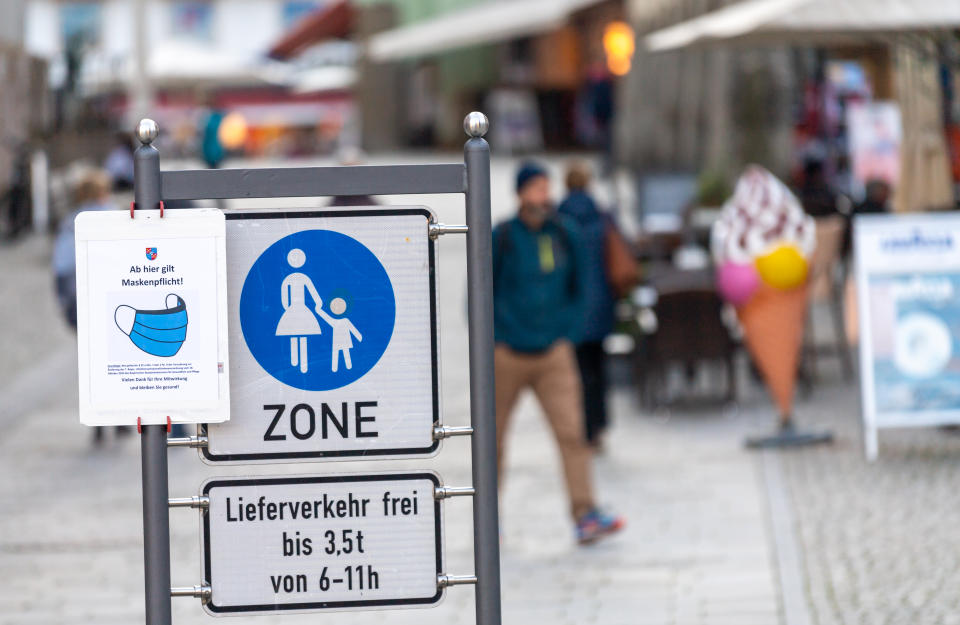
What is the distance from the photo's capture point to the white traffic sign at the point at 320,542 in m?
4.01

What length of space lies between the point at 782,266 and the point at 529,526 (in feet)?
9.01

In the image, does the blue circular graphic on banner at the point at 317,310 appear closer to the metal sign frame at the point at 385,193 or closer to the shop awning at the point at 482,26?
the metal sign frame at the point at 385,193

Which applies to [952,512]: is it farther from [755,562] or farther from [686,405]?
[686,405]

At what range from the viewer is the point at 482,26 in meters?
33.1

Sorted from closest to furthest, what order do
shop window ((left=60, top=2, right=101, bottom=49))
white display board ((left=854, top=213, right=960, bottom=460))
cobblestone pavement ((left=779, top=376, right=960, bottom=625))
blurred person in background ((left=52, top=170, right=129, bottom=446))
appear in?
cobblestone pavement ((left=779, top=376, right=960, bottom=625)) → white display board ((left=854, top=213, right=960, bottom=460)) → blurred person in background ((left=52, top=170, right=129, bottom=446)) → shop window ((left=60, top=2, right=101, bottom=49))

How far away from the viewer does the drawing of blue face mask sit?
3922 millimetres

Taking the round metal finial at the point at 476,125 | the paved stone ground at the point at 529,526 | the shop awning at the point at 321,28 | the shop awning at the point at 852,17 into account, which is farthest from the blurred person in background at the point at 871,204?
the shop awning at the point at 321,28

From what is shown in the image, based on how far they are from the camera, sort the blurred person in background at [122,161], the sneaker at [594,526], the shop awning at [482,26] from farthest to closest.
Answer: the shop awning at [482,26], the blurred person in background at [122,161], the sneaker at [594,526]

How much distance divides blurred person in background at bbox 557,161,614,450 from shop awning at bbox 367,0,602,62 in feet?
65.3

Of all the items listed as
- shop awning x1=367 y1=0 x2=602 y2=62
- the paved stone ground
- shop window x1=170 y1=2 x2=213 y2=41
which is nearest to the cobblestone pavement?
the paved stone ground

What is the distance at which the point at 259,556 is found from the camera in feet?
13.2

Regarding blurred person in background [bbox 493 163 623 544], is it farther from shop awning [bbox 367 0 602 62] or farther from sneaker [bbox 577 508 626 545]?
shop awning [bbox 367 0 602 62]

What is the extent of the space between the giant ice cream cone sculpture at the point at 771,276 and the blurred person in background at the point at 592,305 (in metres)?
0.82

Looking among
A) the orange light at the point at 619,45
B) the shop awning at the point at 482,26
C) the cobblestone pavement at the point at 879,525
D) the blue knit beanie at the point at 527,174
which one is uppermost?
the shop awning at the point at 482,26
